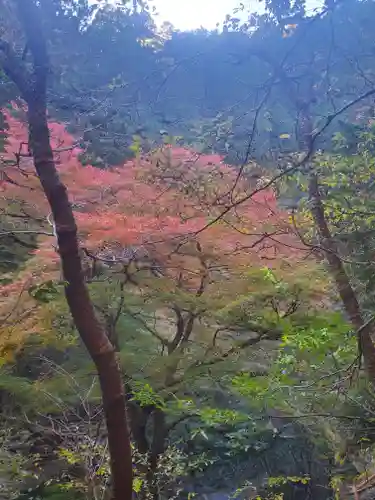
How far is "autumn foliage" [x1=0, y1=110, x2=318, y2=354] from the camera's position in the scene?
11.4 feet

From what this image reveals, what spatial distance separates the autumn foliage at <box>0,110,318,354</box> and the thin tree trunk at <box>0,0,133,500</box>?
1.63 meters

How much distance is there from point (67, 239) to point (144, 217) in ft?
6.36

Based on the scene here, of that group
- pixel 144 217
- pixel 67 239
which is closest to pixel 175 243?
pixel 144 217

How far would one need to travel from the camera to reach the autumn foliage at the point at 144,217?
11.4 feet

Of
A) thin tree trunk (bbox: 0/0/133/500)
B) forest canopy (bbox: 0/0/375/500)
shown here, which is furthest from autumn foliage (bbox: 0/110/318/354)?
thin tree trunk (bbox: 0/0/133/500)

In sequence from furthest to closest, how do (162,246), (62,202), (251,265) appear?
(251,265)
(162,246)
(62,202)

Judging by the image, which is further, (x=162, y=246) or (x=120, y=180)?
(x=120, y=180)

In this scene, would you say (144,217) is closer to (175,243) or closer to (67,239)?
(175,243)

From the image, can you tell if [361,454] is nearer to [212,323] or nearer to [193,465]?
[193,465]

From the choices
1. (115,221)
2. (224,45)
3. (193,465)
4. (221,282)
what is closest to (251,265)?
(221,282)

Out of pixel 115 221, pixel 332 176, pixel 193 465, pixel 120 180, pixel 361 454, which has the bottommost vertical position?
pixel 361 454

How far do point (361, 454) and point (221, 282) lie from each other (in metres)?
2.41

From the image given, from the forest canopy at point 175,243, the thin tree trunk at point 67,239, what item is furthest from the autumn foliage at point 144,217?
the thin tree trunk at point 67,239

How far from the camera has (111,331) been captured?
415cm
